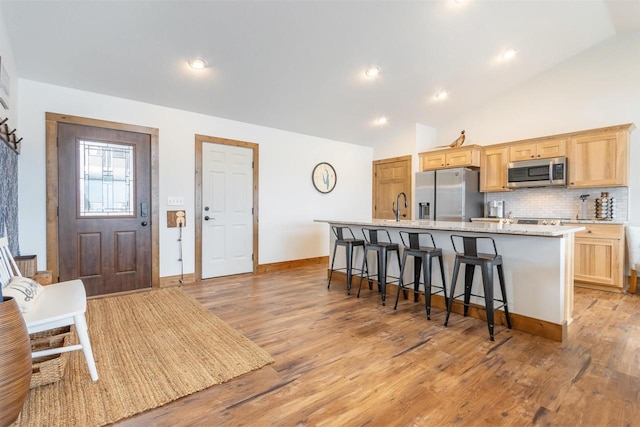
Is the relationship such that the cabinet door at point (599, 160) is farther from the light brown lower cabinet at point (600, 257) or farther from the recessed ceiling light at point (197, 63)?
the recessed ceiling light at point (197, 63)

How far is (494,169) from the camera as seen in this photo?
518 centimetres

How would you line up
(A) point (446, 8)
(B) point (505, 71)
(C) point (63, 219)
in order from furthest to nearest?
(B) point (505, 71)
(C) point (63, 219)
(A) point (446, 8)

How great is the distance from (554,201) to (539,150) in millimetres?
855

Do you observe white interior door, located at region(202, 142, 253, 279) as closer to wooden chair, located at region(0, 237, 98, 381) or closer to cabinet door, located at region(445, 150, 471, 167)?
wooden chair, located at region(0, 237, 98, 381)

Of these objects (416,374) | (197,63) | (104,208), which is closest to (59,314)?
(416,374)

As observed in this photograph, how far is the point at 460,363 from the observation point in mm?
2143

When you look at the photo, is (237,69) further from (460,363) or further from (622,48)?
(622,48)

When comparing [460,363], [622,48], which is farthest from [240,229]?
[622,48]

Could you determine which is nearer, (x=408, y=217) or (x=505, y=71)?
(x=505, y=71)

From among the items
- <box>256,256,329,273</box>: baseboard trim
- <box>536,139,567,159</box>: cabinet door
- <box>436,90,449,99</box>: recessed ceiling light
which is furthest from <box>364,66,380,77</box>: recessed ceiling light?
<box>256,256,329,273</box>: baseboard trim

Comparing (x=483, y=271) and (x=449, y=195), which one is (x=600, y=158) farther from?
(x=483, y=271)

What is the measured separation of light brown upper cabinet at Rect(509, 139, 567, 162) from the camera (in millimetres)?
4480

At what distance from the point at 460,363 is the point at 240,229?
362 cm

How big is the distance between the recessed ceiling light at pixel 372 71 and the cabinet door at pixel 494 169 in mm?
2509
